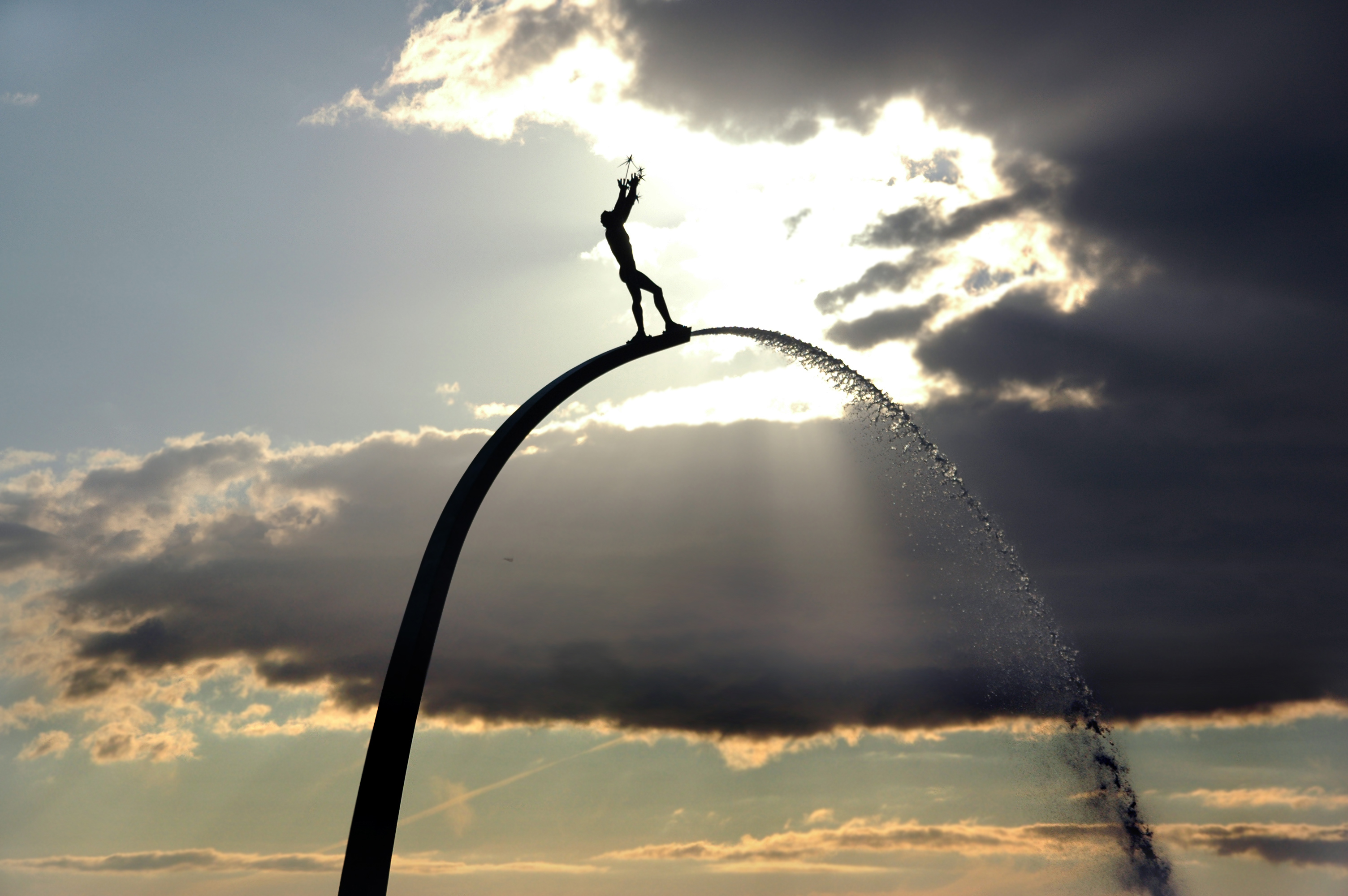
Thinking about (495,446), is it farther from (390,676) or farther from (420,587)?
(390,676)

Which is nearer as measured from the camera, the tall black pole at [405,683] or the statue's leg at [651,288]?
the tall black pole at [405,683]

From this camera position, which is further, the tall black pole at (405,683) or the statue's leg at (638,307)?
the statue's leg at (638,307)

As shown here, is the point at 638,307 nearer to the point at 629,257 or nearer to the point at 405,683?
the point at 629,257

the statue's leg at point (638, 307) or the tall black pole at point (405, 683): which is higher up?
the statue's leg at point (638, 307)

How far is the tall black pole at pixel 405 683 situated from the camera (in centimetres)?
1712

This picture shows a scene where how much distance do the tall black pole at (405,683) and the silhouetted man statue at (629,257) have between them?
395 centimetres

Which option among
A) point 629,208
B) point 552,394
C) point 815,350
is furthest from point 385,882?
point 815,350

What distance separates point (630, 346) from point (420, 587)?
791cm

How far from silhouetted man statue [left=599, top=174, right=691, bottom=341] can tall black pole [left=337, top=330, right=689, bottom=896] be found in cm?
395

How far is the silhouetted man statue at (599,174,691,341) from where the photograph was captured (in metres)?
21.7

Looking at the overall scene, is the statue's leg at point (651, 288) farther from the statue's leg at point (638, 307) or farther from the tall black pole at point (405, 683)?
the tall black pole at point (405, 683)

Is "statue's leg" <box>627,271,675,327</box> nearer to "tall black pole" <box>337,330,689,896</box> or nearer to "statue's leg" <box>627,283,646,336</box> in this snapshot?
"statue's leg" <box>627,283,646,336</box>

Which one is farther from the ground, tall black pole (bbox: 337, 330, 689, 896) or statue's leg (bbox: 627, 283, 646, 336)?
statue's leg (bbox: 627, 283, 646, 336)

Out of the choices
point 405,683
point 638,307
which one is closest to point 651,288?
point 638,307
